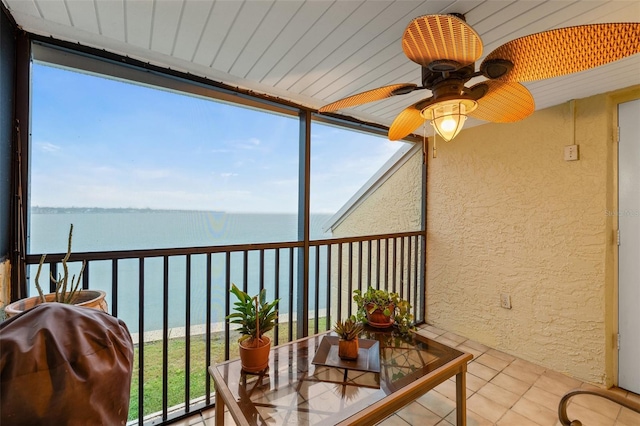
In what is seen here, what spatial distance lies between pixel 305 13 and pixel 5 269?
1741 mm

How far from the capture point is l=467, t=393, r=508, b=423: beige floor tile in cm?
177

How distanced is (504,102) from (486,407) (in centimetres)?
188

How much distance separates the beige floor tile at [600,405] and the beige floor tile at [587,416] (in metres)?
0.04

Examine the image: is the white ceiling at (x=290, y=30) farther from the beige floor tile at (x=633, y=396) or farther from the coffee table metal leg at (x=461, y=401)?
the beige floor tile at (x=633, y=396)

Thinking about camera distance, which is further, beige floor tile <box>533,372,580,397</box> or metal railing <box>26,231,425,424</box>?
beige floor tile <box>533,372,580,397</box>

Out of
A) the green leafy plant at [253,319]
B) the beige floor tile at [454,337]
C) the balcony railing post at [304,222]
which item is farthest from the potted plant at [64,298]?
the beige floor tile at [454,337]

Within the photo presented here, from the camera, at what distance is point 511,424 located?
1.70m

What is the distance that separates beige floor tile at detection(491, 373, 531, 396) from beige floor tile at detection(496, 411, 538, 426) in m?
0.27

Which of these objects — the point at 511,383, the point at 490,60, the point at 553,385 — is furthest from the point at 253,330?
the point at 553,385

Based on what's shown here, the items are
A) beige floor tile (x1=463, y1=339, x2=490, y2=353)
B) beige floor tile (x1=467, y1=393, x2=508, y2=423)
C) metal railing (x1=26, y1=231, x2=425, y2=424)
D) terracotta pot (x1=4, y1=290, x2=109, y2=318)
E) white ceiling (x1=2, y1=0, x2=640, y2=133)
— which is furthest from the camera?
beige floor tile (x1=463, y1=339, x2=490, y2=353)

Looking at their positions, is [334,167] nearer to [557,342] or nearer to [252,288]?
[252,288]

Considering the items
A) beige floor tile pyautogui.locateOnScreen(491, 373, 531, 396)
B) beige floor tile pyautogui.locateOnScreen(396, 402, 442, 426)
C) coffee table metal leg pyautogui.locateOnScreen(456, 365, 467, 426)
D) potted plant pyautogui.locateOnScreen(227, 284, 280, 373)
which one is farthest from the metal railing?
beige floor tile pyautogui.locateOnScreen(491, 373, 531, 396)

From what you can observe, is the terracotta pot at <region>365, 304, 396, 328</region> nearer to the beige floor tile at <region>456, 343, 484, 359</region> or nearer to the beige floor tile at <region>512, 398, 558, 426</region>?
the beige floor tile at <region>512, 398, 558, 426</region>

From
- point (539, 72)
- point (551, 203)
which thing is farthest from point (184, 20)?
point (551, 203)
